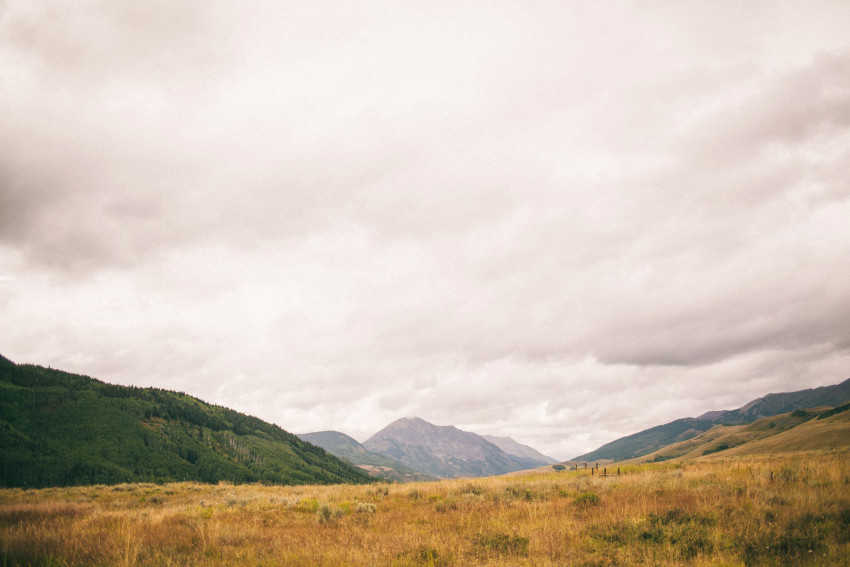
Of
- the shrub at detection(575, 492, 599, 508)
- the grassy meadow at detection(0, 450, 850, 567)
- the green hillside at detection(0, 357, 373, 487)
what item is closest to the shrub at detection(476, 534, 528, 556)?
the grassy meadow at detection(0, 450, 850, 567)

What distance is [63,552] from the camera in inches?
344

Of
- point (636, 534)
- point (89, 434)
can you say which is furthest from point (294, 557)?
point (89, 434)

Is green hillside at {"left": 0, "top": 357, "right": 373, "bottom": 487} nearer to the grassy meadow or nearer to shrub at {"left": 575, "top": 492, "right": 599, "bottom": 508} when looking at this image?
the grassy meadow

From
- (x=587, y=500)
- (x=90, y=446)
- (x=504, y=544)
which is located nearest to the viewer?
(x=504, y=544)

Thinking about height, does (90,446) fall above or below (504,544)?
below

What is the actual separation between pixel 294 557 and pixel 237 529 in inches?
187

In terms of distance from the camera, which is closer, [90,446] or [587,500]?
[587,500]

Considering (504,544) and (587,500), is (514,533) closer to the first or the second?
(504,544)

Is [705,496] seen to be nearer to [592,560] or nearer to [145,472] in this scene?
[592,560]

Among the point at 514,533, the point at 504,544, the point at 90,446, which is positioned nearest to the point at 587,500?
the point at 514,533

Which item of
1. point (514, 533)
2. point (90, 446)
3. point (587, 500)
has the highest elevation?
point (514, 533)

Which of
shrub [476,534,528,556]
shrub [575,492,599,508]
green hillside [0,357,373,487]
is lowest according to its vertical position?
green hillside [0,357,373,487]

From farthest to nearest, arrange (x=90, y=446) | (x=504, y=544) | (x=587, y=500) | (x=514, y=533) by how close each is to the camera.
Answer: (x=90, y=446)
(x=587, y=500)
(x=514, y=533)
(x=504, y=544)

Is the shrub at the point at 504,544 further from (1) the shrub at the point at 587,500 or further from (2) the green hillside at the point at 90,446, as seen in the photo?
(2) the green hillside at the point at 90,446
